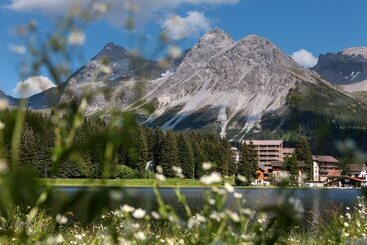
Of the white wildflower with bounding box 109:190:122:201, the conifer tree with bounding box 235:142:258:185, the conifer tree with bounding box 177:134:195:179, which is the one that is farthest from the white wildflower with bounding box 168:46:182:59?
the conifer tree with bounding box 235:142:258:185

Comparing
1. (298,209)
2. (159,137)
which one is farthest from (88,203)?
(159,137)

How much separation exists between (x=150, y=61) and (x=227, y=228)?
114cm

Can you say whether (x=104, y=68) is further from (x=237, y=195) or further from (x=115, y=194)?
(x=237, y=195)

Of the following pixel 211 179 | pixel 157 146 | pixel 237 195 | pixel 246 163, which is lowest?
pixel 237 195

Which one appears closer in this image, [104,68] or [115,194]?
[115,194]

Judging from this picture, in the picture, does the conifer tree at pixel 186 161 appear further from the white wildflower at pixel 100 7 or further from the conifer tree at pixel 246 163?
the white wildflower at pixel 100 7

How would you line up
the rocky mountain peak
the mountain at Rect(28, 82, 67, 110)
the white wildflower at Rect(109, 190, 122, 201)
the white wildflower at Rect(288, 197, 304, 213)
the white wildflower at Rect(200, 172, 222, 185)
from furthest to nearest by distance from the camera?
the rocky mountain peak, the white wildflower at Rect(200, 172, 222, 185), the mountain at Rect(28, 82, 67, 110), the white wildflower at Rect(288, 197, 304, 213), the white wildflower at Rect(109, 190, 122, 201)

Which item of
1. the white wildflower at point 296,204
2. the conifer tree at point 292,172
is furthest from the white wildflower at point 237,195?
the white wildflower at point 296,204

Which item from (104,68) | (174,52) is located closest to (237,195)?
(174,52)

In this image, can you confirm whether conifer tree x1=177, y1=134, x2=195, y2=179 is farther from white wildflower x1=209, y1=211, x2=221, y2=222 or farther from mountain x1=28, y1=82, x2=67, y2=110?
mountain x1=28, y1=82, x2=67, y2=110

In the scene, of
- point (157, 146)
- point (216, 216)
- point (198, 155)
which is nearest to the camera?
point (216, 216)

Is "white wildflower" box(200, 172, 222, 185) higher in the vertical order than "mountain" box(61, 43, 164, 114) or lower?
lower

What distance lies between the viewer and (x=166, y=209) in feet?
10.6

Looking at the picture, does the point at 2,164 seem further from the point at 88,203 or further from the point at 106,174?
the point at 106,174
